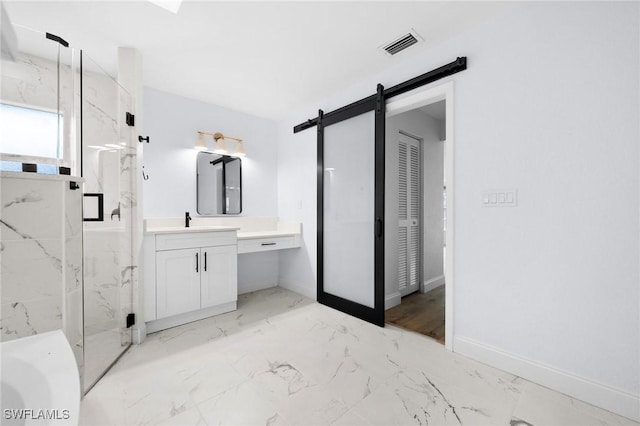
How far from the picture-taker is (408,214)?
11.0 ft

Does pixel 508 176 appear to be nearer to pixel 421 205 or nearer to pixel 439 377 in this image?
pixel 439 377

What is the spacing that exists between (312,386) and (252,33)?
246cm

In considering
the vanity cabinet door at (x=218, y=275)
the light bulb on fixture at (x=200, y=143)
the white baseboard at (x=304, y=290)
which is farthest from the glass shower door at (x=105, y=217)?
the white baseboard at (x=304, y=290)

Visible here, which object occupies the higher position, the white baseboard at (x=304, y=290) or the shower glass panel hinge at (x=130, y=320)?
the shower glass panel hinge at (x=130, y=320)

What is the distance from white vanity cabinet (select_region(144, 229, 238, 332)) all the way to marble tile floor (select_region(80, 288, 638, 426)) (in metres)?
0.21

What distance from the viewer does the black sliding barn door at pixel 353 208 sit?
2.51 meters

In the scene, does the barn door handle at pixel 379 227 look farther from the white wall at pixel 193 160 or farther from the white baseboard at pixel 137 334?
the white baseboard at pixel 137 334

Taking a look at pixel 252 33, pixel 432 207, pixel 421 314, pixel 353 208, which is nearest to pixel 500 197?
pixel 353 208

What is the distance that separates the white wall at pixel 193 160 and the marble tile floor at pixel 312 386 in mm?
1321

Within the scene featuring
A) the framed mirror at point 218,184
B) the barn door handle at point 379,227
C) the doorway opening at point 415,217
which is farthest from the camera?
the framed mirror at point 218,184

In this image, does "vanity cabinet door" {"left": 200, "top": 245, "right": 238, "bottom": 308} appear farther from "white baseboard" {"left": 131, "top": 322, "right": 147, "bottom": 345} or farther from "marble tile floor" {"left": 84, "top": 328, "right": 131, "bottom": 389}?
"marble tile floor" {"left": 84, "top": 328, "right": 131, "bottom": 389}

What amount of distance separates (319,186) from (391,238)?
1.03 metres

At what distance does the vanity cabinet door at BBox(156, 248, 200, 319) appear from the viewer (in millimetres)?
2355

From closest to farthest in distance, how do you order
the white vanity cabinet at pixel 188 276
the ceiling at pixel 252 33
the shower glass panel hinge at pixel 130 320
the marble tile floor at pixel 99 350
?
the marble tile floor at pixel 99 350
the ceiling at pixel 252 33
the shower glass panel hinge at pixel 130 320
the white vanity cabinet at pixel 188 276
